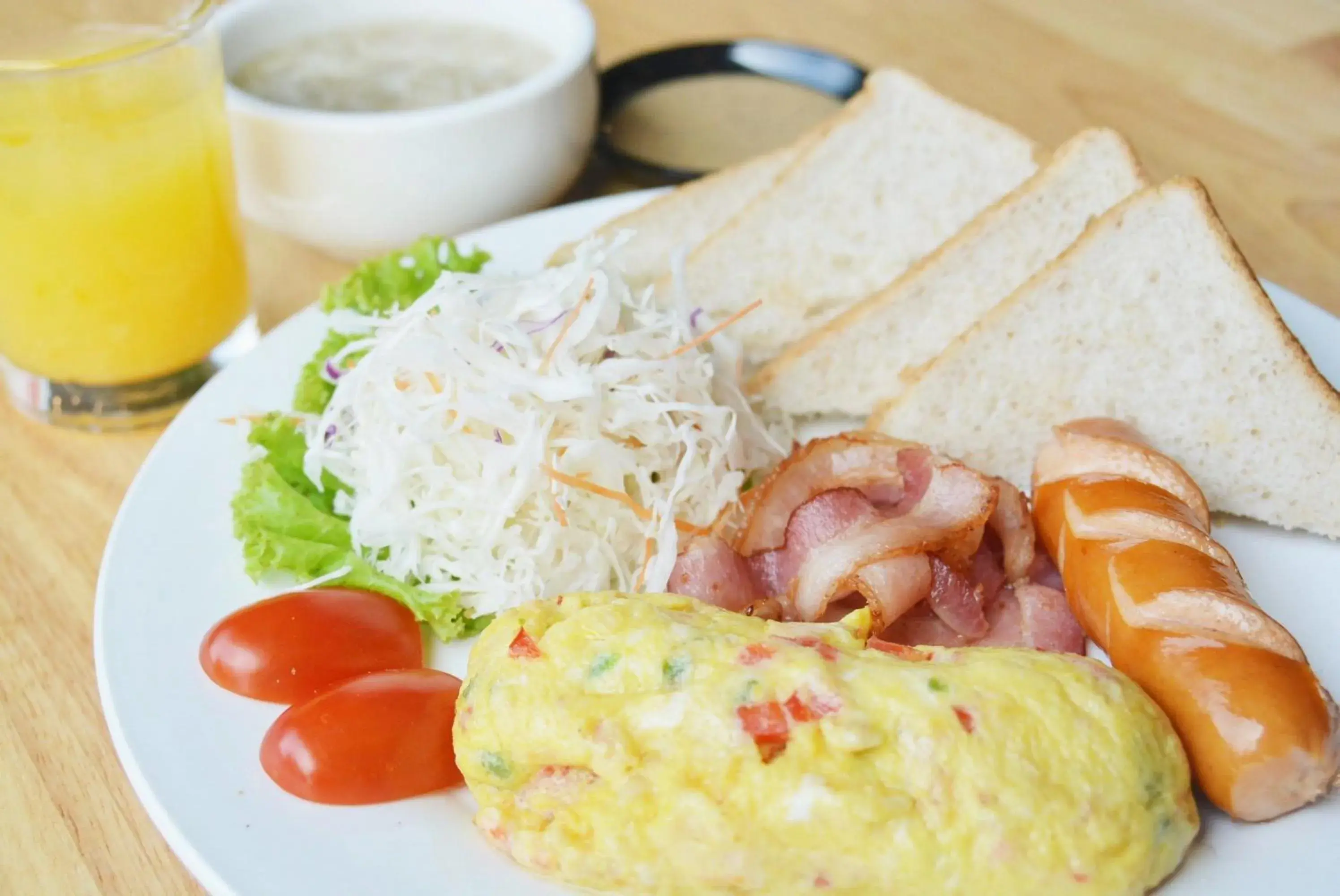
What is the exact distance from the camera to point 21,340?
279cm

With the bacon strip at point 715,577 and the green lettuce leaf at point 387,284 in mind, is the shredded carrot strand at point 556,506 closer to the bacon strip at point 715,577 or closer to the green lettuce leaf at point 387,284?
the bacon strip at point 715,577

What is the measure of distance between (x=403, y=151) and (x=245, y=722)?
153cm

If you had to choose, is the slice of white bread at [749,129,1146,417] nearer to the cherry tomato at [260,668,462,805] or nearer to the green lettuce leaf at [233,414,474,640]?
the green lettuce leaf at [233,414,474,640]

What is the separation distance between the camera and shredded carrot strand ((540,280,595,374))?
95.4 inches

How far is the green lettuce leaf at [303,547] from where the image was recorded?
223 centimetres

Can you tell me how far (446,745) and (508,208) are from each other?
1.75 m

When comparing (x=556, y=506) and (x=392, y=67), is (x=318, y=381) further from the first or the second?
(x=392, y=67)

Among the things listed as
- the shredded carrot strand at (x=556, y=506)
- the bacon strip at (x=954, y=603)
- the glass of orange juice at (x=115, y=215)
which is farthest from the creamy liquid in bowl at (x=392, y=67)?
the bacon strip at (x=954, y=603)

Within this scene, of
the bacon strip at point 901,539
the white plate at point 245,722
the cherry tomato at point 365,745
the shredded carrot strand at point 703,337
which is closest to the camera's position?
the white plate at point 245,722

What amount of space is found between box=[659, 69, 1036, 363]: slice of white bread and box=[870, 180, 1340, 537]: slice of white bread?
19.2 inches

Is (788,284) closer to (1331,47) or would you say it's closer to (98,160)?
(98,160)

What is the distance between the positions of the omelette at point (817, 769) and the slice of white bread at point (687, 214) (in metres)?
1.60

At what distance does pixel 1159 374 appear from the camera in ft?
8.08

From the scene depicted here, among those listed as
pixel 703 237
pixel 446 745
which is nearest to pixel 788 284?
pixel 703 237
